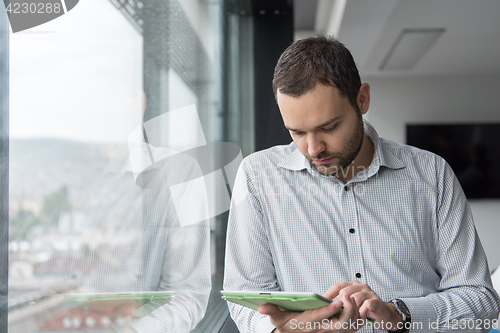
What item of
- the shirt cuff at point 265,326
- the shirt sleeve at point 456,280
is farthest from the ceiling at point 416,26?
the shirt cuff at point 265,326

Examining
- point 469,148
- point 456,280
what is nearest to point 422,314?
point 456,280

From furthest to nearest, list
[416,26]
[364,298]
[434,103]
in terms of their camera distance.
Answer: [434,103]
[416,26]
[364,298]

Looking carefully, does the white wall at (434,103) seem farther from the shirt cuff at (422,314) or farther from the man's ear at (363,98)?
the shirt cuff at (422,314)

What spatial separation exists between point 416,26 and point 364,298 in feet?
10.6

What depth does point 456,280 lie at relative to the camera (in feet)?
3.49

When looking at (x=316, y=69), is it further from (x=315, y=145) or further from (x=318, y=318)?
(x=318, y=318)

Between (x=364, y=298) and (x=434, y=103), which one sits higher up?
(x=364, y=298)

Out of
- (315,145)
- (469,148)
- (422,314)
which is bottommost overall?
A: (469,148)

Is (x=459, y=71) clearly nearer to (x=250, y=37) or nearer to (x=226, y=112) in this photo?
(x=250, y=37)

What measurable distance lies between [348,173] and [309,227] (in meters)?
0.20

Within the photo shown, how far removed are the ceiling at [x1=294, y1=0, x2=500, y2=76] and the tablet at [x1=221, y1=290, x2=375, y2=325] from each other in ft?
8.96

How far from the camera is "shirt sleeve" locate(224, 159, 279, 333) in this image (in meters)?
1.02

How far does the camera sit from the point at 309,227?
3.64 feet

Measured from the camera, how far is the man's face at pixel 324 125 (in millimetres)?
961
